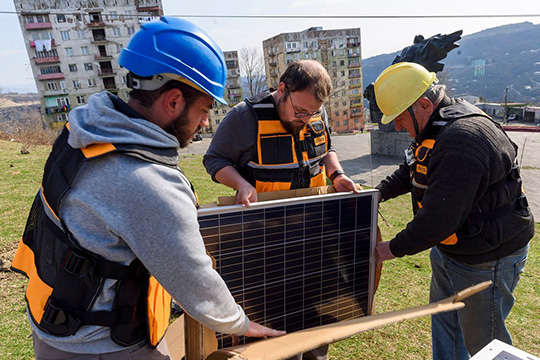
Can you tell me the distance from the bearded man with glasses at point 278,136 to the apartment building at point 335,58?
221 ft

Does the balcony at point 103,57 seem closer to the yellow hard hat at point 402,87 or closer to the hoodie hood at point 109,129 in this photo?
the yellow hard hat at point 402,87

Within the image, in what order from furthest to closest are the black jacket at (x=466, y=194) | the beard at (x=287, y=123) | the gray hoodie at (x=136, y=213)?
the beard at (x=287, y=123) → the black jacket at (x=466, y=194) → the gray hoodie at (x=136, y=213)

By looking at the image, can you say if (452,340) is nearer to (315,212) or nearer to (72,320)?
(315,212)

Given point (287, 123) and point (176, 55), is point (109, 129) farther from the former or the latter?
point (287, 123)

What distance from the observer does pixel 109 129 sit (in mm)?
1237

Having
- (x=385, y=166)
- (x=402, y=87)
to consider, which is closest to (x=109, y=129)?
(x=402, y=87)

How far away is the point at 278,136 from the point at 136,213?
1.67 meters

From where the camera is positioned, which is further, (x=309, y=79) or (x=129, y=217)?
(x=309, y=79)

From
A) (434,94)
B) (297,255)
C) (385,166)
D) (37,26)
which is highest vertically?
(37,26)

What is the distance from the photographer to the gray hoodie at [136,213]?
117 cm

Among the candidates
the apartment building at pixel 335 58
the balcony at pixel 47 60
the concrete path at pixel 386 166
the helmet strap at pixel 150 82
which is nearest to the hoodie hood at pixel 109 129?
the helmet strap at pixel 150 82

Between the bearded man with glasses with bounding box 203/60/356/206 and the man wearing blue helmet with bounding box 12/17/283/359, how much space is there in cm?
113

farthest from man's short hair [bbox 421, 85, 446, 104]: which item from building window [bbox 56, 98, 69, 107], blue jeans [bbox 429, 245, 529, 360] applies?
building window [bbox 56, 98, 69, 107]

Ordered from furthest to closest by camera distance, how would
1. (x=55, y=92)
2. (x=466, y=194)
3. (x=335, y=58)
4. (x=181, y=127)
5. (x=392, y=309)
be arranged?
(x=335, y=58)
(x=55, y=92)
(x=392, y=309)
(x=466, y=194)
(x=181, y=127)
